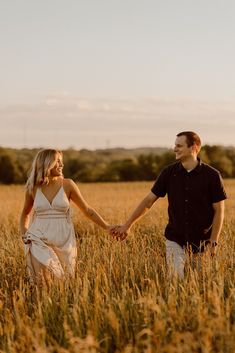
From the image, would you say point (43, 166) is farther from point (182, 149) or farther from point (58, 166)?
point (182, 149)

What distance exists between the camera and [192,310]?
446cm

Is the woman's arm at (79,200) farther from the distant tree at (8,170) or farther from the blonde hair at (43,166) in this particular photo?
the distant tree at (8,170)

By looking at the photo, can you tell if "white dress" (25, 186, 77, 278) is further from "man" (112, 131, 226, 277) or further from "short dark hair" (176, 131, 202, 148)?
"short dark hair" (176, 131, 202, 148)

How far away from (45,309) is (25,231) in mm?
1874

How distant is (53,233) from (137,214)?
48.7 inches

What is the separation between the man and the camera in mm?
6727

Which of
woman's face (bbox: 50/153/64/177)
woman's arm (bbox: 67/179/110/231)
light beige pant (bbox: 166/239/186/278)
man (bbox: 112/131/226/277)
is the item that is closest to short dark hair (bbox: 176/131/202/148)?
man (bbox: 112/131/226/277)

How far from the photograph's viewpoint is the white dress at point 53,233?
6.21m

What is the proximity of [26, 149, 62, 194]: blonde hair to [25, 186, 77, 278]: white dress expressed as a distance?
0.49 feet

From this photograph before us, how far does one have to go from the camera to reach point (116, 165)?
51.1 meters

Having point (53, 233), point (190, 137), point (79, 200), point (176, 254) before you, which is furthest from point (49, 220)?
point (190, 137)

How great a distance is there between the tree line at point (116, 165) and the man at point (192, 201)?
43044 millimetres

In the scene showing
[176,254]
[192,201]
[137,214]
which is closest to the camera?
[176,254]

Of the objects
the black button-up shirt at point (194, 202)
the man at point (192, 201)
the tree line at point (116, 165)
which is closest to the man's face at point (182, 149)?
the man at point (192, 201)
